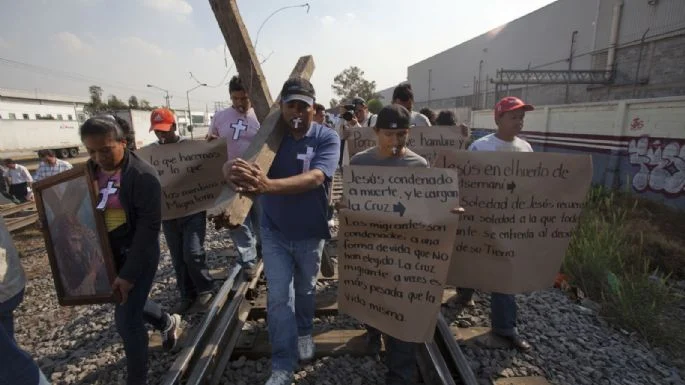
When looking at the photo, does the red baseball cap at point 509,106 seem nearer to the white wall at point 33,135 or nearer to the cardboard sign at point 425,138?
the cardboard sign at point 425,138

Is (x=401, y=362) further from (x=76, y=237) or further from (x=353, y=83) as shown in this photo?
(x=353, y=83)

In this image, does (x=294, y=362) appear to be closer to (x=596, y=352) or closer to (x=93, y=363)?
(x=93, y=363)

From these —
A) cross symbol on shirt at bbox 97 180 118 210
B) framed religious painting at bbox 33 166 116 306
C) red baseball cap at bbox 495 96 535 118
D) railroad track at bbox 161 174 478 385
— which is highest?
red baseball cap at bbox 495 96 535 118

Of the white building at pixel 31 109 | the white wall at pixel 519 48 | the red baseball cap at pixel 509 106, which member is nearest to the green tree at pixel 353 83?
the white wall at pixel 519 48

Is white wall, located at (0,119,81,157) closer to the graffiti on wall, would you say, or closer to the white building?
the white building

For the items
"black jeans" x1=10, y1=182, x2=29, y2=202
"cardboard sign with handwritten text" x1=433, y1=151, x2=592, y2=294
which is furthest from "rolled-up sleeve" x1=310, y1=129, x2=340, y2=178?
"black jeans" x1=10, y1=182, x2=29, y2=202

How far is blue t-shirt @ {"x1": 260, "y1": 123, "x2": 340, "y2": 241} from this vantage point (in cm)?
277

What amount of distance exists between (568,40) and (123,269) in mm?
43600

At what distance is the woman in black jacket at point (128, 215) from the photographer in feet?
8.07

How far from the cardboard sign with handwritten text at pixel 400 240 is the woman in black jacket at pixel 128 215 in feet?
4.32

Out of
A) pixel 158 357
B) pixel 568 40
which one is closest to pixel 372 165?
pixel 158 357

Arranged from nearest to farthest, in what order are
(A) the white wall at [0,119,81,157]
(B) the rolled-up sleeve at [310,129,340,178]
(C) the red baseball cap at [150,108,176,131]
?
(B) the rolled-up sleeve at [310,129,340,178] < (C) the red baseball cap at [150,108,176,131] < (A) the white wall at [0,119,81,157]

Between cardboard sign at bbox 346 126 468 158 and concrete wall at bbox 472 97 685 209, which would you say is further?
concrete wall at bbox 472 97 685 209

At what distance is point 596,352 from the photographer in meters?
3.36
